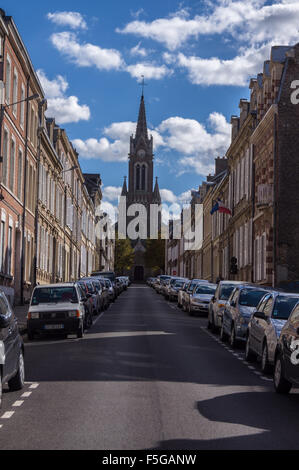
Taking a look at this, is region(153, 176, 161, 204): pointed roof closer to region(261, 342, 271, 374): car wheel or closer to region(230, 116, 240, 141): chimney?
region(230, 116, 240, 141): chimney

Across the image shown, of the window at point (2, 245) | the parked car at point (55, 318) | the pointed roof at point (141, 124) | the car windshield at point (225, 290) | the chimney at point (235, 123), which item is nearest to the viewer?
the parked car at point (55, 318)

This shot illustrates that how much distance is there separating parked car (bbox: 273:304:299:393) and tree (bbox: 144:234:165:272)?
133246mm

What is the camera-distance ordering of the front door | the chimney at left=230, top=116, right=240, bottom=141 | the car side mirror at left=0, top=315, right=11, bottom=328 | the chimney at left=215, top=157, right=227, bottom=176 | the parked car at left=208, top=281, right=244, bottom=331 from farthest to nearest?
the front door → the chimney at left=215, top=157, right=227, bottom=176 → the chimney at left=230, top=116, right=240, bottom=141 → the parked car at left=208, top=281, right=244, bottom=331 → the car side mirror at left=0, top=315, right=11, bottom=328

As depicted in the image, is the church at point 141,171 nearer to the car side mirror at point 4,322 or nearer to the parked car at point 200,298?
the parked car at point 200,298

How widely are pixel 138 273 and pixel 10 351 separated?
151m

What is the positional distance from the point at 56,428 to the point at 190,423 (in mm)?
1557

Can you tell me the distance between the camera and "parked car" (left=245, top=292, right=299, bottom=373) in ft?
46.3

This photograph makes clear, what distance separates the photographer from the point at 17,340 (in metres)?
11.8

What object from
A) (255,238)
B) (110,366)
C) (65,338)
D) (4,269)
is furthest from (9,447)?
(255,238)

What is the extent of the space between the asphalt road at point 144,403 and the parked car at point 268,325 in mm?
376

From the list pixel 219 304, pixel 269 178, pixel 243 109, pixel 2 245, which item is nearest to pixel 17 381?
pixel 219 304

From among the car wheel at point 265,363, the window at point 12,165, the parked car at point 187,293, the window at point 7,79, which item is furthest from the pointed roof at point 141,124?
the car wheel at point 265,363

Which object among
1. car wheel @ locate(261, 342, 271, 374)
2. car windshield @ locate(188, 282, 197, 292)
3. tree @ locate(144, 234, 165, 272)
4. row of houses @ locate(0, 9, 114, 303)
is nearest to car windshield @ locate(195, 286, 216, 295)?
car windshield @ locate(188, 282, 197, 292)

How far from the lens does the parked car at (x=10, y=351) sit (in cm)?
1035
